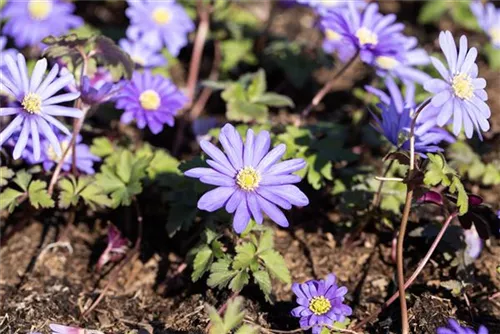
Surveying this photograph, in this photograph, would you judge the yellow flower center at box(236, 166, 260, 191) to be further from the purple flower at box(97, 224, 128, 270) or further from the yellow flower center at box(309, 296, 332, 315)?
the purple flower at box(97, 224, 128, 270)

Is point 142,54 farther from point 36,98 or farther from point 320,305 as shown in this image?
point 320,305

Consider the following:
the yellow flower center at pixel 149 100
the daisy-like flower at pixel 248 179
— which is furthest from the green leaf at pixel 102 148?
the daisy-like flower at pixel 248 179

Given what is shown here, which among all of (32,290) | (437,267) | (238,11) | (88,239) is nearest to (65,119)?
(88,239)

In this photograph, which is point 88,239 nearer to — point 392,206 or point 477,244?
point 392,206

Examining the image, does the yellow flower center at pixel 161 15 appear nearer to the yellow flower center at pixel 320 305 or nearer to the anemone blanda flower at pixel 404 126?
the anemone blanda flower at pixel 404 126

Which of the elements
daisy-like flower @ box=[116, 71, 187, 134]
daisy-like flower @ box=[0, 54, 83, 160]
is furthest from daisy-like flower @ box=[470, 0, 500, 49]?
daisy-like flower @ box=[0, 54, 83, 160]
